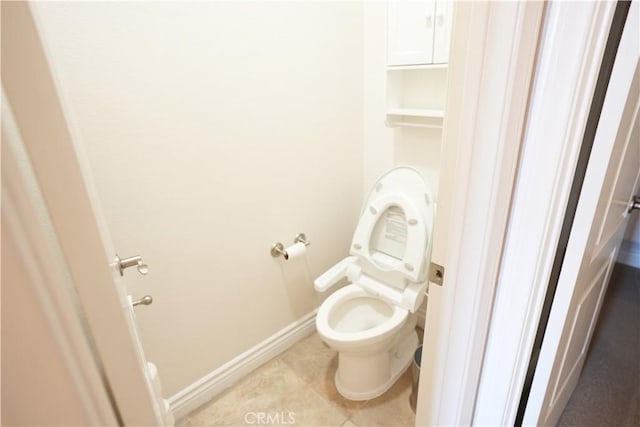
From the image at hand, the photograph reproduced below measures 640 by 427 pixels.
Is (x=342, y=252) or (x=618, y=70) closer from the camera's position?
(x=618, y=70)

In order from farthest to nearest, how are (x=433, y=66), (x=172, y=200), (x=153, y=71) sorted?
(x=433, y=66), (x=172, y=200), (x=153, y=71)

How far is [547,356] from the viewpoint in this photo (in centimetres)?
92

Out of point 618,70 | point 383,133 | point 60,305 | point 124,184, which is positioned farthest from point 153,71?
point 618,70

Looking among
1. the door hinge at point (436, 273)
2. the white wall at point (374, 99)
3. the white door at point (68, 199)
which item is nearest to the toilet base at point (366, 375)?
the door hinge at point (436, 273)

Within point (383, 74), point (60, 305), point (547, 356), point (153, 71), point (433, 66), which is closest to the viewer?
point (60, 305)

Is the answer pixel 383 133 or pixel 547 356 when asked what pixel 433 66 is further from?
pixel 547 356

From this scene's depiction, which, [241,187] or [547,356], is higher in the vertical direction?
[241,187]

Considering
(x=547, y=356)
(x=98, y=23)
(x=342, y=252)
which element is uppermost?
(x=98, y=23)

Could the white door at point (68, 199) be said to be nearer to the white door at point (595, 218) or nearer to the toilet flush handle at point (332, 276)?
the white door at point (595, 218)

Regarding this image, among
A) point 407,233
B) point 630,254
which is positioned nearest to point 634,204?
point 407,233

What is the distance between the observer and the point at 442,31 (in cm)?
133

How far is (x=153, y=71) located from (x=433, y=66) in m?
1.08

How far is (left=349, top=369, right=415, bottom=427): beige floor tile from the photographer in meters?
1.46

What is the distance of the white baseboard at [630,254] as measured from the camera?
2.49 m
